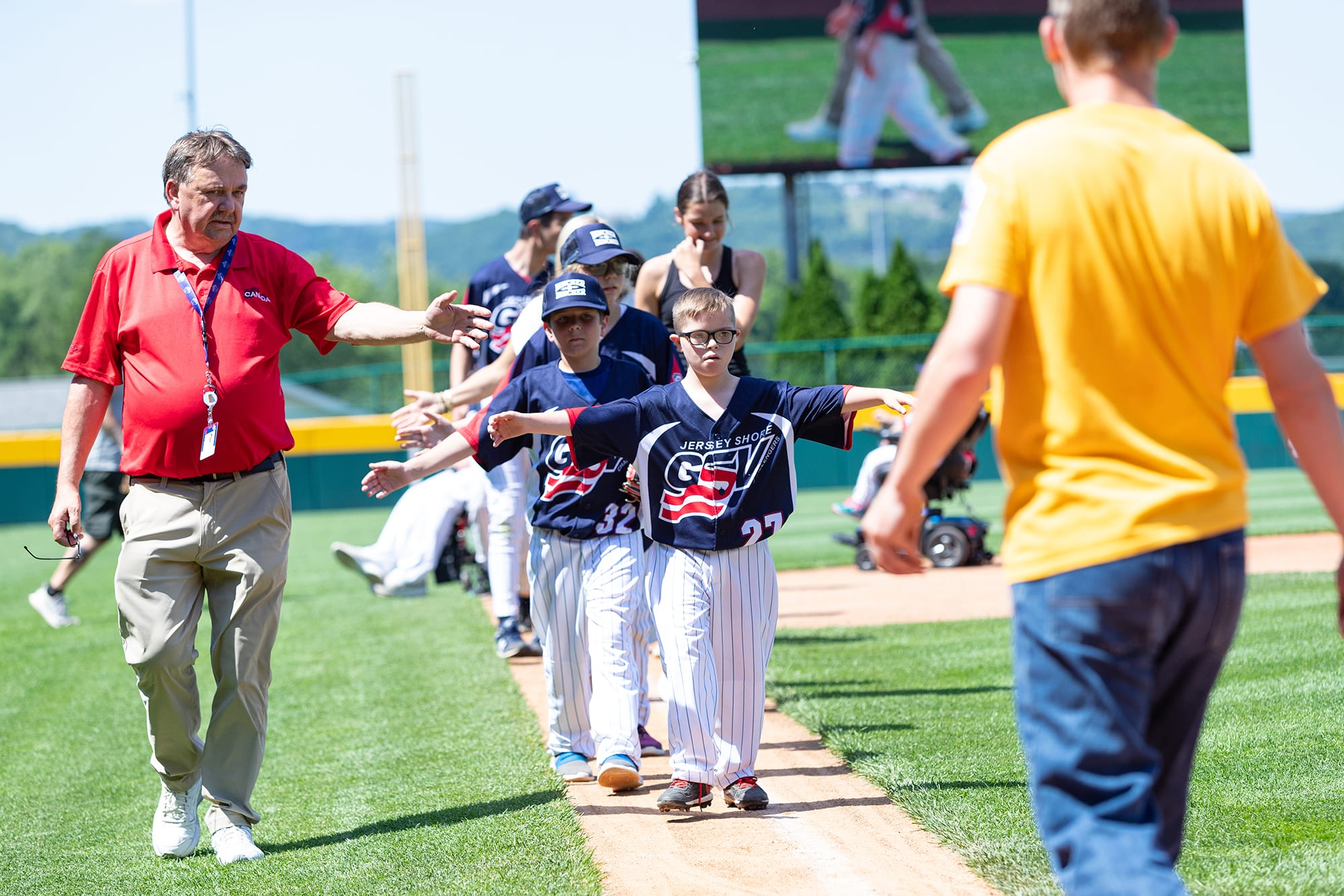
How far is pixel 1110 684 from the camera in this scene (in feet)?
7.73

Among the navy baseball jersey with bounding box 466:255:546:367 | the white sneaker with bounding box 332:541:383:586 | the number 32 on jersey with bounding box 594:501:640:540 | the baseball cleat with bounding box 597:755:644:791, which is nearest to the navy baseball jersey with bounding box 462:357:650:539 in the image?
the number 32 on jersey with bounding box 594:501:640:540

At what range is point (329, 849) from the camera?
4496 millimetres

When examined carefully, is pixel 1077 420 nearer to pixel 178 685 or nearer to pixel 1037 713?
pixel 1037 713

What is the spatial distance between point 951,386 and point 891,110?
28686 mm

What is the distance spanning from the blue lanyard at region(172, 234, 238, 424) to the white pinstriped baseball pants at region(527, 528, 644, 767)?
135 centimetres

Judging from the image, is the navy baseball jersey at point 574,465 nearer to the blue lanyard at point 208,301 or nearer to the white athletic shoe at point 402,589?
the blue lanyard at point 208,301

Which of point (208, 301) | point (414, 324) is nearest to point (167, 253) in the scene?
point (208, 301)

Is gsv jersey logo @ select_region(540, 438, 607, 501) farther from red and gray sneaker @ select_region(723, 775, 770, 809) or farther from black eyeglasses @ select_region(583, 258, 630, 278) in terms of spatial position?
red and gray sneaker @ select_region(723, 775, 770, 809)

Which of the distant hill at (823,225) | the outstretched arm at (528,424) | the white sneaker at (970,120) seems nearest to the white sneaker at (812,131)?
the white sneaker at (970,120)

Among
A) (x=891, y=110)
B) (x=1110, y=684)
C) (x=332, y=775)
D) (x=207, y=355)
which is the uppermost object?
(x=891, y=110)

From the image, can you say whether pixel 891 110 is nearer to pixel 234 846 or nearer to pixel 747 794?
pixel 747 794

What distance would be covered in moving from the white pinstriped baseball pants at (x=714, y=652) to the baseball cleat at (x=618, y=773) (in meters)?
0.22

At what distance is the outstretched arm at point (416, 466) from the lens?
4457mm

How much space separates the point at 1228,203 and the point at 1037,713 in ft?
3.00
